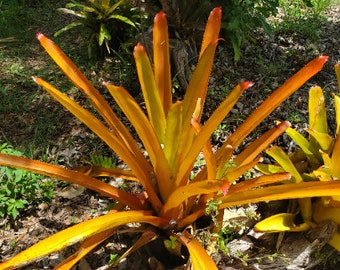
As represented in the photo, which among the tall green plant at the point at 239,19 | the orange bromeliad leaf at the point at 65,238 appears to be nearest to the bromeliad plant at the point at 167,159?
the orange bromeliad leaf at the point at 65,238

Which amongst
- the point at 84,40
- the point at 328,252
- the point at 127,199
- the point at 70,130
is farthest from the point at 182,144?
the point at 84,40

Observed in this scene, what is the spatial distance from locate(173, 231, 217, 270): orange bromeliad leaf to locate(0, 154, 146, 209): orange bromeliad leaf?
254 mm

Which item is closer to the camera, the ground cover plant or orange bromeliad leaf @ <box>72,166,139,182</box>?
orange bromeliad leaf @ <box>72,166,139,182</box>

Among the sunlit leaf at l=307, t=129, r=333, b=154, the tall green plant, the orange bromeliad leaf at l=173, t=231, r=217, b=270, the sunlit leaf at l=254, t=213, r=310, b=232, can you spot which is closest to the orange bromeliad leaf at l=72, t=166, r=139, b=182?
the orange bromeliad leaf at l=173, t=231, r=217, b=270

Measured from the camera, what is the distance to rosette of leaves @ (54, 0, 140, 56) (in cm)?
330

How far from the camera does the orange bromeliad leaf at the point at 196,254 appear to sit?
159 centimetres

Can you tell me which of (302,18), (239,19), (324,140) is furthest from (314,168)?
(302,18)

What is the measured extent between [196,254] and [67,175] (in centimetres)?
61

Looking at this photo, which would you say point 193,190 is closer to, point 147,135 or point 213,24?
point 147,135

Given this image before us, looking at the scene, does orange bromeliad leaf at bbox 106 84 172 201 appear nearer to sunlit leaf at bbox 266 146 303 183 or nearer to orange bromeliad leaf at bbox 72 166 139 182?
orange bromeliad leaf at bbox 72 166 139 182

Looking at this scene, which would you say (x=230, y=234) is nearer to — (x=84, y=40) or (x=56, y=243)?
(x=56, y=243)

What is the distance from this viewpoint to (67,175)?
1768mm

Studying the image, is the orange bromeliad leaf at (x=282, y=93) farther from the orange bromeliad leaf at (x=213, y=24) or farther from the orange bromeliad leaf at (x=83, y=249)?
the orange bromeliad leaf at (x=83, y=249)

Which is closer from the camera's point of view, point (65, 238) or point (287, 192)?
Answer: point (65, 238)
